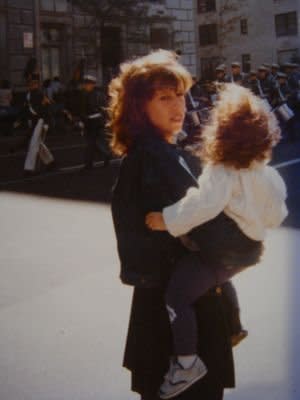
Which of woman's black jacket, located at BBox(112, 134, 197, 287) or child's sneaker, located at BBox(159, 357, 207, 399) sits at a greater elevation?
woman's black jacket, located at BBox(112, 134, 197, 287)

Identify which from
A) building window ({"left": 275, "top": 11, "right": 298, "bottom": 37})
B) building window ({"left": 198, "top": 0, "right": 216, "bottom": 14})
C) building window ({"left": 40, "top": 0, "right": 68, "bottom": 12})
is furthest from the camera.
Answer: building window ({"left": 198, "top": 0, "right": 216, "bottom": 14})

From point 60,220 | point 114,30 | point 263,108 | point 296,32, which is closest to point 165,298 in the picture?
point 263,108

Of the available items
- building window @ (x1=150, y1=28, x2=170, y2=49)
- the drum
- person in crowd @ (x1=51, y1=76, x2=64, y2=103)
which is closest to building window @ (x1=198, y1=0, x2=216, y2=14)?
building window @ (x1=150, y1=28, x2=170, y2=49)

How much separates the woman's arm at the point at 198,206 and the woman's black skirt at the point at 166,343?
297 mm

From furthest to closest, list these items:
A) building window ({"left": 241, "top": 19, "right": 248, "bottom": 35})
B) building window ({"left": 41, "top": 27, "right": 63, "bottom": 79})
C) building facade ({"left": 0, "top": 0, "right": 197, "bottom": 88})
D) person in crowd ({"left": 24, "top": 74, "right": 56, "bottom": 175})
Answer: building window ({"left": 241, "top": 19, "right": 248, "bottom": 35}) < building window ({"left": 41, "top": 27, "right": 63, "bottom": 79}) < building facade ({"left": 0, "top": 0, "right": 197, "bottom": 88}) < person in crowd ({"left": 24, "top": 74, "right": 56, "bottom": 175})

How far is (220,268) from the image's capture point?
288 cm

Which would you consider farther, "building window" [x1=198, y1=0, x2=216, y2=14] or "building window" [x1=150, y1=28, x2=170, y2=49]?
"building window" [x1=198, y1=0, x2=216, y2=14]

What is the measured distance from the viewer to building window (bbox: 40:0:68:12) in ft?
93.7

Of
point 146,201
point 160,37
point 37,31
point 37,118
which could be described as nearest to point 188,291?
point 146,201

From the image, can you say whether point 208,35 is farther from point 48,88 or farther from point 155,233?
point 155,233

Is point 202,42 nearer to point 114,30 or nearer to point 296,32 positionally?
point 296,32

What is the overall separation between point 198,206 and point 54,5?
27284mm

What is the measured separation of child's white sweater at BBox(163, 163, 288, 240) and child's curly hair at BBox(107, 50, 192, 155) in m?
0.30

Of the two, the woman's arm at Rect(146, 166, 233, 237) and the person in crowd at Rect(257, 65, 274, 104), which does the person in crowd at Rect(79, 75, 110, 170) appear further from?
the woman's arm at Rect(146, 166, 233, 237)
